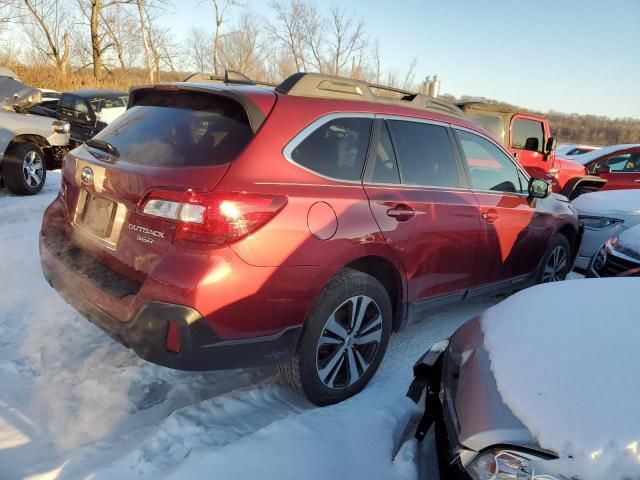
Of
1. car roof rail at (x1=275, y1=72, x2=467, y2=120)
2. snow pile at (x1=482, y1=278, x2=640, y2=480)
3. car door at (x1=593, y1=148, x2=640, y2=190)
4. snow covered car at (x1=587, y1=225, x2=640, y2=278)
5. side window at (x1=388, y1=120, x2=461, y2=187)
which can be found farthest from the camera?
car door at (x1=593, y1=148, x2=640, y2=190)

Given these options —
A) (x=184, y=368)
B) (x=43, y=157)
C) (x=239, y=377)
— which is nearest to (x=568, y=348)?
(x=184, y=368)

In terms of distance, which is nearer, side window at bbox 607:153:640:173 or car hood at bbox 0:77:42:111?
car hood at bbox 0:77:42:111

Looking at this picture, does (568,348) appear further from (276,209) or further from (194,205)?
(194,205)

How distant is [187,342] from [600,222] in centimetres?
549

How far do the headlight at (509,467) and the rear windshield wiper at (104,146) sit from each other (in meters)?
2.28

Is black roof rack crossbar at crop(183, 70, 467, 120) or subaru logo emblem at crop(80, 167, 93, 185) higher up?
black roof rack crossbar at crop(183, 70, 467, 120)

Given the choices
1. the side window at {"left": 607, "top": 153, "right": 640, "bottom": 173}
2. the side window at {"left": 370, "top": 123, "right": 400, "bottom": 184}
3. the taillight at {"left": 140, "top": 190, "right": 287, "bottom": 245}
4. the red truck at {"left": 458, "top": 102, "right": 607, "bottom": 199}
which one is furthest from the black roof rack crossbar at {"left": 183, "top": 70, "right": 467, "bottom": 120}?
the side window at {"left": 607, "top": 153, "right": 640, "bottom": 173}

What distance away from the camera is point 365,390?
290cm

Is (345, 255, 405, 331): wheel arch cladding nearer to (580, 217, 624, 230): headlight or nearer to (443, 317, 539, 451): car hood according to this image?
(443, 317, 539, 451): car hood

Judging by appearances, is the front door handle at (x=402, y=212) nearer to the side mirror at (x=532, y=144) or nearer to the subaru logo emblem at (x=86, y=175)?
Result: the subaru logo emblem at (x=86, y=175)

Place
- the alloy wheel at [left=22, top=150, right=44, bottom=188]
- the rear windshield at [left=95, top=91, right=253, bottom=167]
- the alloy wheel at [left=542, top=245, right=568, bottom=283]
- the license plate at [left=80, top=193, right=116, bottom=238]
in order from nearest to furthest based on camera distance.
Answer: the rear windshield at [left=95, top=91, right=253, bottom=167] < the license plate at [left=80, top=193, right=116, bottom=238] < the alloy wheel at [left=542, top=245, right=568, bottom=283] < the alloy wheel at [left=22, top=150, right=44, bottom=188]

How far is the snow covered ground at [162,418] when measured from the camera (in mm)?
2104

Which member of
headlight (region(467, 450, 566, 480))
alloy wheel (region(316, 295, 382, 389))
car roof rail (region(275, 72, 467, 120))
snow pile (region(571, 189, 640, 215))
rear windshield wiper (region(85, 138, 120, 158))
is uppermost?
car roof rail (region(275, 72, 467, 120))

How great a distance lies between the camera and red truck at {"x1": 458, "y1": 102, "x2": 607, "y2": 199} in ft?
25.8
